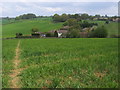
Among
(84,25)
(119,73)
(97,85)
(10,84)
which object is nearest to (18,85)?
(10,84)

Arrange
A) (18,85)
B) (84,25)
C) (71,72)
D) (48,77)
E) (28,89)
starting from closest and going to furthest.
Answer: (28,89) → (18,85) → (48,77) → (71,72) → (84,25)

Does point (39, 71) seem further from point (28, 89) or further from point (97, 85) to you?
point (97, 85)

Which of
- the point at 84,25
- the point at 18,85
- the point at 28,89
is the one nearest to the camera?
the point at 28,89

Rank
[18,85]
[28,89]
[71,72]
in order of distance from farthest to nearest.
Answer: [71,72], [18,85], [28,89]

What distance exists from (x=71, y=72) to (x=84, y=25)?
6303 centimetres

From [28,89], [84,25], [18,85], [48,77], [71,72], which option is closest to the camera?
[28,89]

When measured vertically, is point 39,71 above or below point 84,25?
below

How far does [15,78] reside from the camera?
6.43 meters

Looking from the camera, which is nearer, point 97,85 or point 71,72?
point 97,85

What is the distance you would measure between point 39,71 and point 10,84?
1.67 m

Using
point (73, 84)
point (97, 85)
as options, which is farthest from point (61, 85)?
point (97, 85)

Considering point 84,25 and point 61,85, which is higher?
point 84,25

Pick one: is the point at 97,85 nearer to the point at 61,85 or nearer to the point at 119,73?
the point at 61,85

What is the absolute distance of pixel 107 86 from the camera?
5.12m
